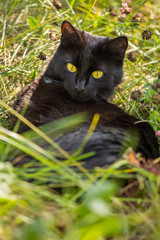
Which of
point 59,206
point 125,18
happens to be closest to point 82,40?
point 125,18

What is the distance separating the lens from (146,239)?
1165mm

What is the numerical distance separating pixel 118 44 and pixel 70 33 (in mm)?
346

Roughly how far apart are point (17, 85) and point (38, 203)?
1.70 m

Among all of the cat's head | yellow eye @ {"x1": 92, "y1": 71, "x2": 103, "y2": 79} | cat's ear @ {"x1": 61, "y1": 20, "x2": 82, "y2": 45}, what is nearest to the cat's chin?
the cat's head

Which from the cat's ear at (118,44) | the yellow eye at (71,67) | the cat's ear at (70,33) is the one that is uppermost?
the cat's ear at (70,33)

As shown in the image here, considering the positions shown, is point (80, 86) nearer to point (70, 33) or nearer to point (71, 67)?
point (71, 67)

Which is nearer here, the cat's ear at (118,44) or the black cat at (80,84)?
the black cat at (80,84)

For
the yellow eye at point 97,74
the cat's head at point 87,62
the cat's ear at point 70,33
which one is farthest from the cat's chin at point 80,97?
the cat's ear at point 70,33

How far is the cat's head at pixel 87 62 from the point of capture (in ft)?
6.78

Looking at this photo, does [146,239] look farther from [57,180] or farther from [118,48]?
[118,48]

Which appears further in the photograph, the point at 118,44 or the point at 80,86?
the point at 118,44

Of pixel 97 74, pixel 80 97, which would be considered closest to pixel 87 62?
pixel 97 74

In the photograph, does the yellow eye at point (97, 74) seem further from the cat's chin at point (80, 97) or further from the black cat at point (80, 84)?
the cat's chin at point (80, 97)

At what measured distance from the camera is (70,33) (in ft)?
6.97
